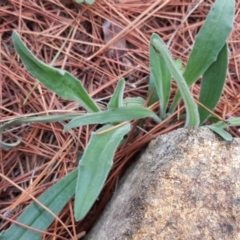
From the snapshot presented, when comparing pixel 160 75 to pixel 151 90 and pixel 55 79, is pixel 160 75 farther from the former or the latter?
pixel 55 79

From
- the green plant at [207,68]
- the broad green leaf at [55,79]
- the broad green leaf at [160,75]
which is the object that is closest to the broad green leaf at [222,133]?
the green plant at [207,68]

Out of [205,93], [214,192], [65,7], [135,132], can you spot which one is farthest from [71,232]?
[65,7]

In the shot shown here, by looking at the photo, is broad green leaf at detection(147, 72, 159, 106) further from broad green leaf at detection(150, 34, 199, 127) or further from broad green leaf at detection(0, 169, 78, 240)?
broad green leaf at detection(0, 169, 78, 240)

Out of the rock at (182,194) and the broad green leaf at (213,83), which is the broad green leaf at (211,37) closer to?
the broad green leaf at (213,83)

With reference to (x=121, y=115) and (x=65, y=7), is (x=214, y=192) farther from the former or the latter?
(x=65, y=7)

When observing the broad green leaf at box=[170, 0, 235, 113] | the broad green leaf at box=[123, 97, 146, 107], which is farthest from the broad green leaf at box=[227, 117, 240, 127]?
the broad green leaf at box=[123, 97, 146, 107]

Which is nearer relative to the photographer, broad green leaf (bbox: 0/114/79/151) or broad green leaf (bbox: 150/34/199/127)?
broad green leaf (bbox: 150/34/199/127)
